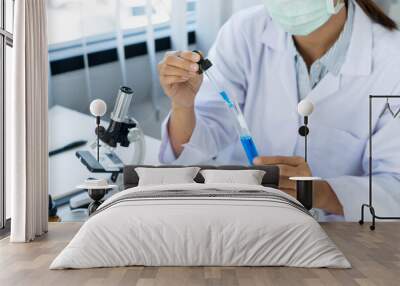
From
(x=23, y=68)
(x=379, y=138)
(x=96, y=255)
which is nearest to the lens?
(x=96, y=255)

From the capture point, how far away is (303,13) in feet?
18.7

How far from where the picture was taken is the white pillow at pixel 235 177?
17.5 ft

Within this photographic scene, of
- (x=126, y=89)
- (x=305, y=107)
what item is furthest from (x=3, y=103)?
(x=305, y=107)

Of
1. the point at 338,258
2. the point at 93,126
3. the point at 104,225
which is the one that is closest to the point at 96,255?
the point at 104,225

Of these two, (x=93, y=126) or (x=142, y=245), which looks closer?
(x=142, y=245)

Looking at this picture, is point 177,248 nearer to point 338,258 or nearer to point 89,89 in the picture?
point 338,258

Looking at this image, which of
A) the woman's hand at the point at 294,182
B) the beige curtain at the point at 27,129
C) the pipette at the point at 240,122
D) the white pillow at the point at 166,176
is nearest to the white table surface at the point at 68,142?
the white pillow at the point at 166,176

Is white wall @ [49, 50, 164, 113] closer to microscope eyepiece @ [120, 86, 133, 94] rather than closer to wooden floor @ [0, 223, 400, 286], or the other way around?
microscope eyepiece @ [120, 86, 133, 94]

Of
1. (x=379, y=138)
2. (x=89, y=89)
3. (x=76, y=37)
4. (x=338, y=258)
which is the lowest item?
(x=338, y=258)

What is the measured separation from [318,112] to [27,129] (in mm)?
2779

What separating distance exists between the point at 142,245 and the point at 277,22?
10.3 ft

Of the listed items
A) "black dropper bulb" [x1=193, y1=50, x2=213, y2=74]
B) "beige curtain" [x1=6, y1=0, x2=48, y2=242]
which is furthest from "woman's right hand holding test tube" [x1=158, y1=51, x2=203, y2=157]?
"beige curtain" [x1=6, y1=0, x2=48, y2=242]

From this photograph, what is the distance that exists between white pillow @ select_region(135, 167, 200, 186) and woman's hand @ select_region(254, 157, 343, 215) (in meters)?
0.77

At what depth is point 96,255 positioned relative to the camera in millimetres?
3596
